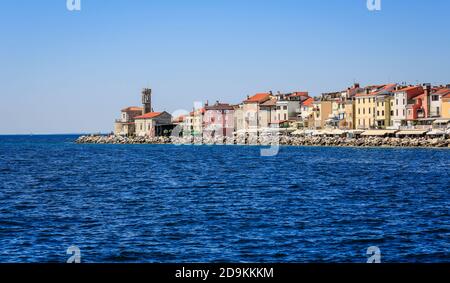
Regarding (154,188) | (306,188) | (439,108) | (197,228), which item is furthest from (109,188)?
(439,108)

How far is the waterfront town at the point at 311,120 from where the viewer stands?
92.1 meters

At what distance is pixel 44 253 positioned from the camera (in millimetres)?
16297

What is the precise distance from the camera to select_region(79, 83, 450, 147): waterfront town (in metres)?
92.1

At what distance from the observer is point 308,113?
119 metres

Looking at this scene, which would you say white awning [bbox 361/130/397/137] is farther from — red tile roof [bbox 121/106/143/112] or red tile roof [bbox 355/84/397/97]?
red tile roof [bbox 121/106/143/112]

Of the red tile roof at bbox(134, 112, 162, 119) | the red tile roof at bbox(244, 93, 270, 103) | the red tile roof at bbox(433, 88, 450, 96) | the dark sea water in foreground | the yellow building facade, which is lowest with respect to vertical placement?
the dark sea water in foreground

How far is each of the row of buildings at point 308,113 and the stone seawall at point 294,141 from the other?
3.76 meters

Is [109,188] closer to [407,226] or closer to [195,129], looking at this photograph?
[407,226]

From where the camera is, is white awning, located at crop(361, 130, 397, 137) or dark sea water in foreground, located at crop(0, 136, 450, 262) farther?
white awning, located at crop(361, 130, 397, 137)

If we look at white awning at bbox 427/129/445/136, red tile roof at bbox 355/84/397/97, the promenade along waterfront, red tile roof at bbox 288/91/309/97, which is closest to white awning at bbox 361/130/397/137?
the promenade along waterfront

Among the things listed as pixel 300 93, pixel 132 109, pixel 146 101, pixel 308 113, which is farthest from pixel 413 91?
pixel 132 109

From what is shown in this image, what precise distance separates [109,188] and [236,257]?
2085 cm

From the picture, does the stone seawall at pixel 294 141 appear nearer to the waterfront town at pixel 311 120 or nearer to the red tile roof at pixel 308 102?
the waterfront town at pixel 311 120
